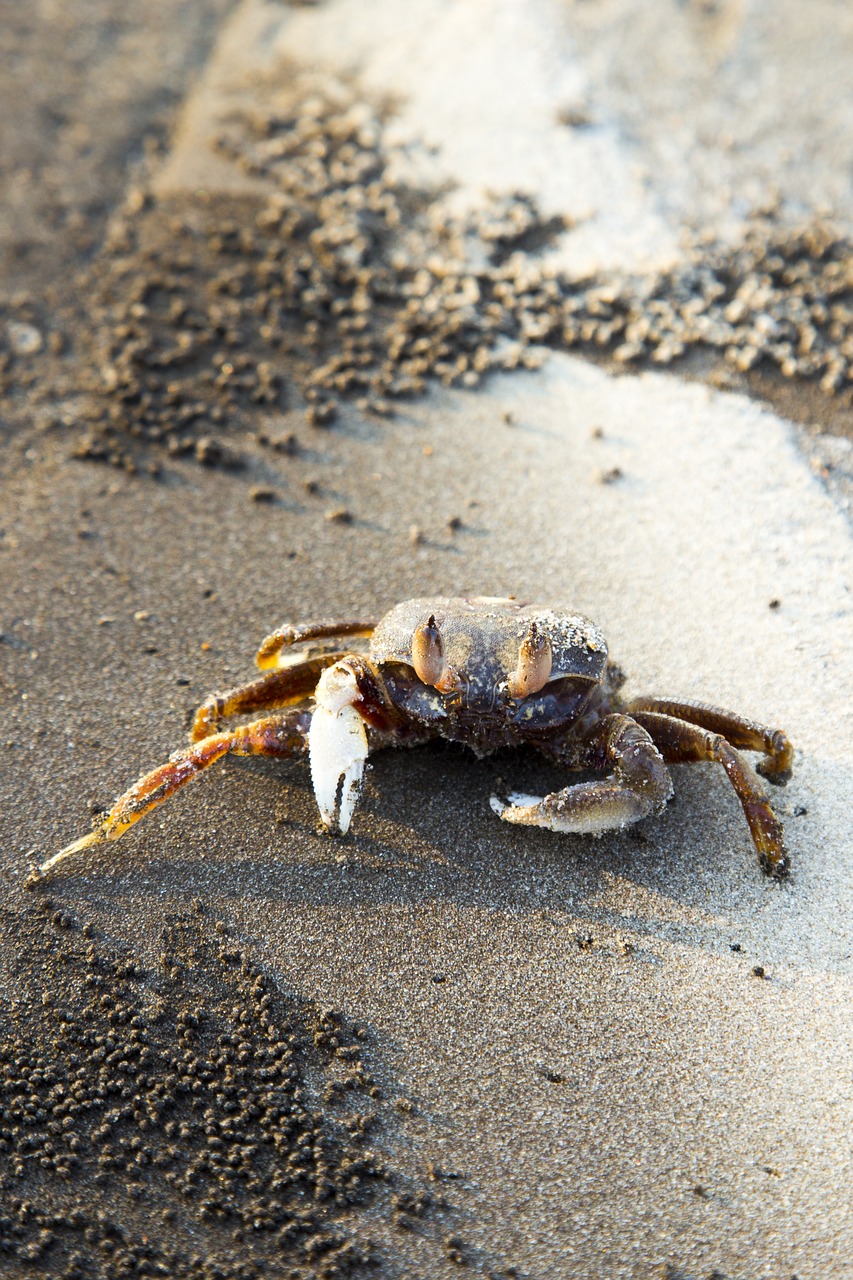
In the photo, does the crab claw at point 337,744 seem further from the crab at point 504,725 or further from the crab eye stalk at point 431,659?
the crab eye stalk at point 431,659

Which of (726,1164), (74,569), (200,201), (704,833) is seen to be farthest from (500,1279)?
(200,201)

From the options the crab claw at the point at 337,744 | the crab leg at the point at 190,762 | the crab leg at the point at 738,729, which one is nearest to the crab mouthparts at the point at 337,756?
the crab claw at the point at 337,744

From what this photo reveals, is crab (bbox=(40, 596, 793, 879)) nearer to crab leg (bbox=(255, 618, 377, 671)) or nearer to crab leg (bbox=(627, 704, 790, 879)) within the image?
crab leg (bbox=(627, 704, 790, 879))

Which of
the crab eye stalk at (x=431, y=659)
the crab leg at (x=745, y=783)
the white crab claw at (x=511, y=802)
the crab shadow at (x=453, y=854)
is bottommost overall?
the crab shadow at (x=453, y=854)

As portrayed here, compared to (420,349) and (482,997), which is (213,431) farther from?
(482,997)

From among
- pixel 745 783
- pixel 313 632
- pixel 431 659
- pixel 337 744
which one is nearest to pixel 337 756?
pixel 337 744
